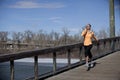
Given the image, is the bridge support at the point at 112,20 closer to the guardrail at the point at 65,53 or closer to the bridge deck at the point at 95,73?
the guardrail at the point at 65,53

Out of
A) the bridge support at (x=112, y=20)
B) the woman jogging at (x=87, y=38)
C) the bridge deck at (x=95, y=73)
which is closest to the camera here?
the bridge deck at (x=95, y=73)

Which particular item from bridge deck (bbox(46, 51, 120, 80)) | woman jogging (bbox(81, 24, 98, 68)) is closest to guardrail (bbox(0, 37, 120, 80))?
bridge deck (bbox(46, 51, 120, 80))

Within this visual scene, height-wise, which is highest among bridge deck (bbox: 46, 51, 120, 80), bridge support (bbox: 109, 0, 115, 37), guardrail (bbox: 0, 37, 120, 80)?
bridge support (bbox: 109, 0, 115, 37)

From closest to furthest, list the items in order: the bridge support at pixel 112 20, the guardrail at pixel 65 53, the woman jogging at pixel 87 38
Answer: the guardrail at pixel 65 53 < the woman jogging at pixel 87 38 < the bridge support at pixel 112 20

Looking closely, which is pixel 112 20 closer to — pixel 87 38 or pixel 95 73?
pixel 87 38

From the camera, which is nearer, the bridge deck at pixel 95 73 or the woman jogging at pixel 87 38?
the bridge deck at pixel 95 73

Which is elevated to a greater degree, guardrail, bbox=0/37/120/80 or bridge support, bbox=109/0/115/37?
bridge support, bbox=109/0/115/37

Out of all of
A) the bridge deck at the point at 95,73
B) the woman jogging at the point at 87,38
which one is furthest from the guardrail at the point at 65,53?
the woman jogging at the point at 87,38

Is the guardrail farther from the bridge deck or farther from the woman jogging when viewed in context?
the woman jogging

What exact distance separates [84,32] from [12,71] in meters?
5.00

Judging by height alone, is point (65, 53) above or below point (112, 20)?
below

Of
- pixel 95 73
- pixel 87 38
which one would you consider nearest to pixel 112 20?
pixel 87 38

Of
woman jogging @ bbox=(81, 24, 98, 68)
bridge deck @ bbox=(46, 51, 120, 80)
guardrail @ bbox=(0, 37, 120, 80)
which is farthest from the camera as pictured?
woman jogging @ bbox=(81, 24, 98, 68)

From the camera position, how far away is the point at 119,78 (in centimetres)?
1120
